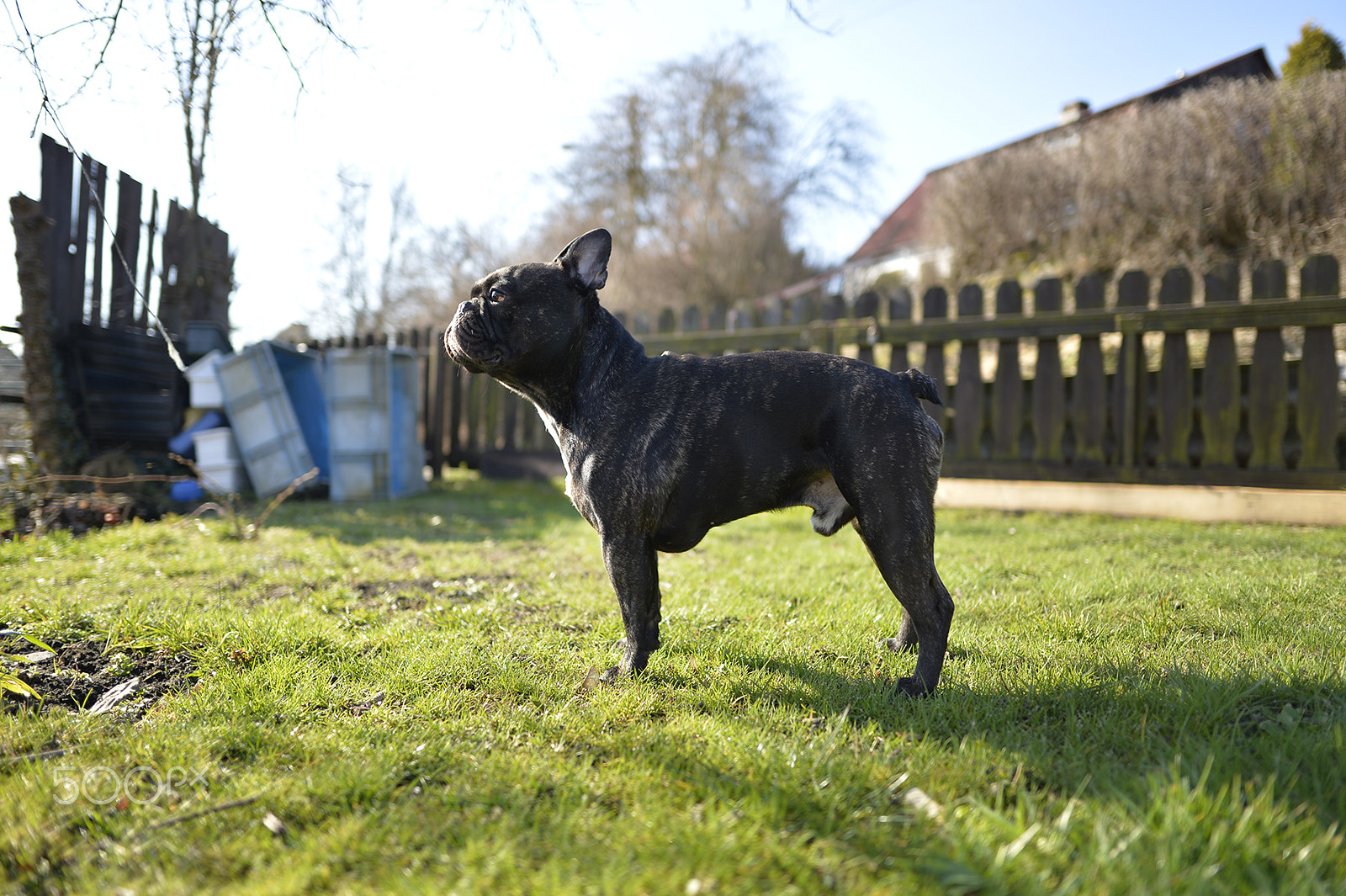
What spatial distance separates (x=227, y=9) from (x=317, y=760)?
13.2 feet

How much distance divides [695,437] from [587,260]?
96 cm

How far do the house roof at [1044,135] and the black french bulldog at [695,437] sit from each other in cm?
1317

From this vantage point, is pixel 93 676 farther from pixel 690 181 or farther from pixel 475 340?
pixel 690 181

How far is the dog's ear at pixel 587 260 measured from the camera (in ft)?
11.1

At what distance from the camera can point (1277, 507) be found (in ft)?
20.1

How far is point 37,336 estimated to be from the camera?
713 centimetres

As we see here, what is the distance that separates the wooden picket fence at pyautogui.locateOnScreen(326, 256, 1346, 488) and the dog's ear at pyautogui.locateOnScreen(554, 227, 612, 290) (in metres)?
4.91

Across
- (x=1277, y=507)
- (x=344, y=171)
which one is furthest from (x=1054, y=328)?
(x=344, y=171)

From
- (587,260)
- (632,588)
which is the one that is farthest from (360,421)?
(632,588)

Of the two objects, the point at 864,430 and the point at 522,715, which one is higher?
the point at 864,430

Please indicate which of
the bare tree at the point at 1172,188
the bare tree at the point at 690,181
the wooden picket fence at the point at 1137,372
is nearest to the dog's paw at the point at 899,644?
the wooden picket fence at the point at 1137,372

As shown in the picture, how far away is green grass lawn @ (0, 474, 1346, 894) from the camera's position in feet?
5.84

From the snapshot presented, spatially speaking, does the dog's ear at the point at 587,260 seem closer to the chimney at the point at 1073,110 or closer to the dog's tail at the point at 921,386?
the dog's tail at the point at 921,386

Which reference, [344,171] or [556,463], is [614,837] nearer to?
[344,171]
